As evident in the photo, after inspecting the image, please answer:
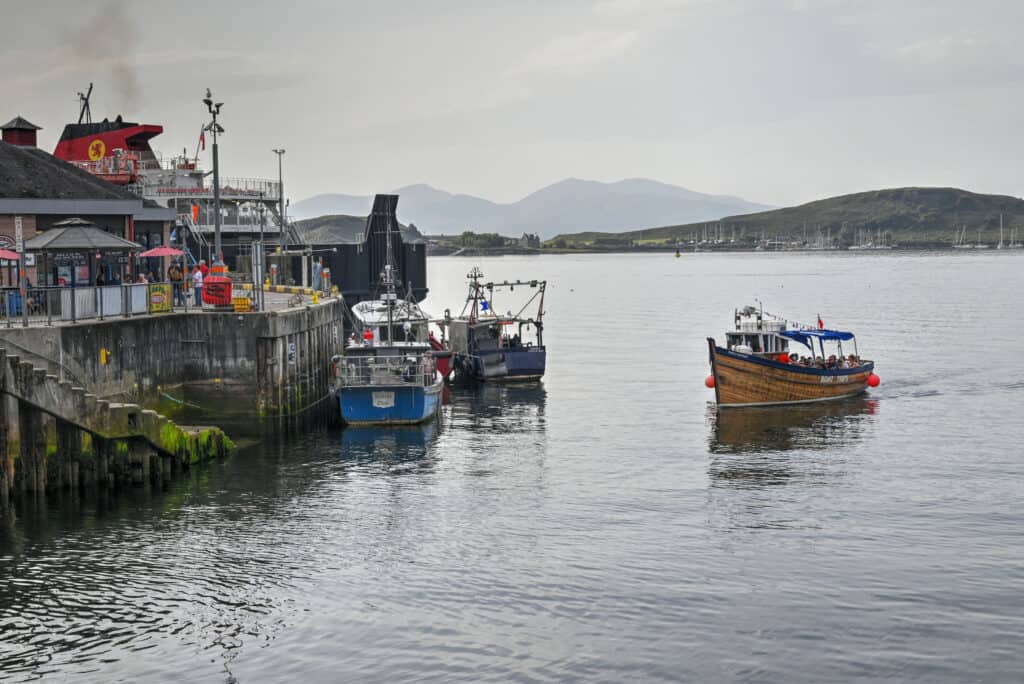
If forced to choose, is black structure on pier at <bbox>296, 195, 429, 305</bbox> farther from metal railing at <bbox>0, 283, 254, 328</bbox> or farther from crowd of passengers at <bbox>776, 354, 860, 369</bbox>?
metal railing at <bbox>0, 283, 254, 328</bbox>

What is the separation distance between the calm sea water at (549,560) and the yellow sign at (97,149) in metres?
46.2

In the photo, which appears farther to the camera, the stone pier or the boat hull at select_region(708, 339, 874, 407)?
the boat hull at select_region(708, 339, 874, 407)

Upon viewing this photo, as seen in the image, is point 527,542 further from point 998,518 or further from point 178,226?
point 178,226

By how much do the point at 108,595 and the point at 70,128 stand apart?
226 ft

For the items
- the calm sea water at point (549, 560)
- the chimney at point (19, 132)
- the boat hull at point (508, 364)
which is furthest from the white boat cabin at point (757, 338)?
the chimney at point (19, 132)

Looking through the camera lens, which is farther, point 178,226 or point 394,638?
point 178,226

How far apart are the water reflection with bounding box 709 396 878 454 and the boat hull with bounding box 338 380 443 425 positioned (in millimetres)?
12531

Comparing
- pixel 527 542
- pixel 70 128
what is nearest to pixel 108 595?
pixel 527 542

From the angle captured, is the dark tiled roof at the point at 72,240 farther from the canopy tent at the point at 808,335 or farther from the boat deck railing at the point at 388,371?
the canopy tent at the point at 808,335

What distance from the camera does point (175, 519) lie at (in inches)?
1283

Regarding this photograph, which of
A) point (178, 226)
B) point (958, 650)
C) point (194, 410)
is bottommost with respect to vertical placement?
point (958, 650)

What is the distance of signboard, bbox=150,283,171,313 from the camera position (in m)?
44.6

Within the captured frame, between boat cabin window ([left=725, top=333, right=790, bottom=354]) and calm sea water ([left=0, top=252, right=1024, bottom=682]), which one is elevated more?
boat cabin window ([left=725, top=333, right=790, bottom=354])

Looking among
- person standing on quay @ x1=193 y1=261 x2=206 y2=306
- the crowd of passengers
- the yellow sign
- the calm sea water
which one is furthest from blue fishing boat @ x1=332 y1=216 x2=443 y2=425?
the yellow sign
